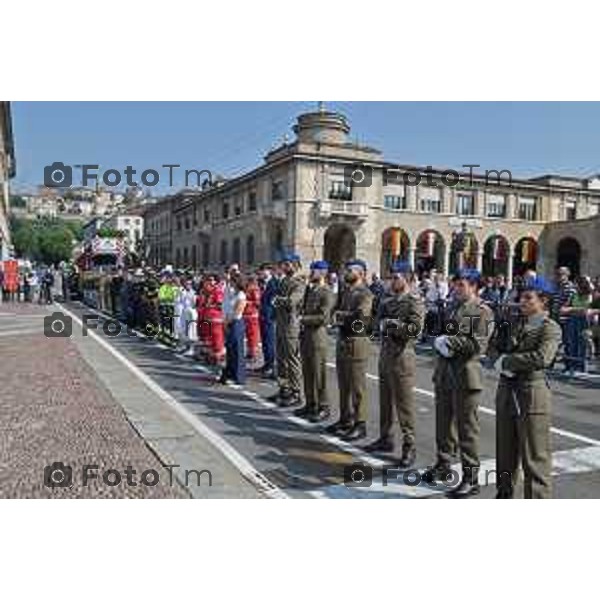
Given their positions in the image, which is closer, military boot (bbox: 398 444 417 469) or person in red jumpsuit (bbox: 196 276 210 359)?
military boot (bbox: 398 444 417 469)

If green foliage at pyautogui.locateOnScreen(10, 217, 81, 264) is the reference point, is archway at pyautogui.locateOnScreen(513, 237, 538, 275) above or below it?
below

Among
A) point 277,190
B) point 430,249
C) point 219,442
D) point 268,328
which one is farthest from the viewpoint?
point 430,249

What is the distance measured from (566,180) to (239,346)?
49290 millimetres

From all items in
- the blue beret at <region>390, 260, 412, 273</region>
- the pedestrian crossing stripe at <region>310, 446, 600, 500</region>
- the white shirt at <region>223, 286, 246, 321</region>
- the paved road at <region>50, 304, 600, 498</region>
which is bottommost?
the pedestrian crossing stripe at <region>310, 446, 600, 500</region>

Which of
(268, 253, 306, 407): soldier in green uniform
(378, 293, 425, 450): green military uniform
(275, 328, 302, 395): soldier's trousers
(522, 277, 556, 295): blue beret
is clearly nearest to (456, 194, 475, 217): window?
(268, 253, 306, 407): soldier in green uniform

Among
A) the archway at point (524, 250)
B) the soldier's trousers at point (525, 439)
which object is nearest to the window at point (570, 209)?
the archway at point (524, 250)

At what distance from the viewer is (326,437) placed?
8.18 metres

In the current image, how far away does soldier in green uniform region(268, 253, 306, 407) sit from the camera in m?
10.2

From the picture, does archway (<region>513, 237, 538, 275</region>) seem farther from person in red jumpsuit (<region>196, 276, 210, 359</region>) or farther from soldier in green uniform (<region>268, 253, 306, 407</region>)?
soldier in green uniform (<region>268, 253, 306, 407</region>)

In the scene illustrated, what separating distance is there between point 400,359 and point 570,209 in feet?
178

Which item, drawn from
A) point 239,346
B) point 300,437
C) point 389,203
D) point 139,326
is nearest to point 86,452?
point 300,437

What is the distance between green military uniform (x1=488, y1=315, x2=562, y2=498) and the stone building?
39227mm

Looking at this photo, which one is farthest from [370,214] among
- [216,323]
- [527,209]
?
[216,323]

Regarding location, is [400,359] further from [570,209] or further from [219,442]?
[570,209]
